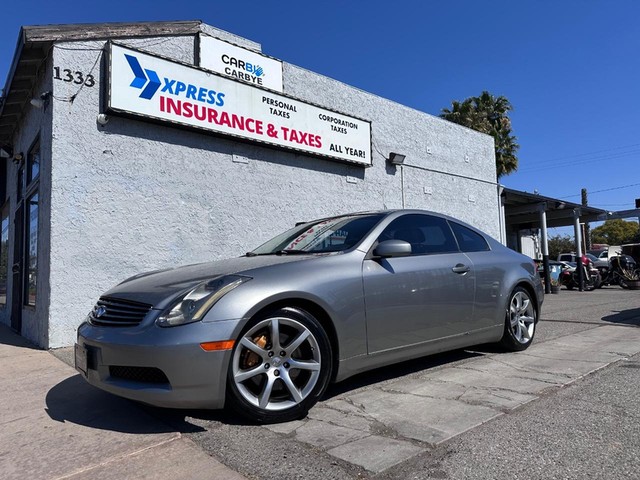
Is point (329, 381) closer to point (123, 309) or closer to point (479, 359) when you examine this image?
point (123, 309)

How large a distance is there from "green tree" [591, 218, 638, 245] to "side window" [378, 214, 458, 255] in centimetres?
7285

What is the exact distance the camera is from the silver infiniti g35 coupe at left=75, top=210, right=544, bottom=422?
2.99 metres

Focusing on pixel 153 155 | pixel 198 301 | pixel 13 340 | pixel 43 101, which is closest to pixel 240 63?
pixel 153 155

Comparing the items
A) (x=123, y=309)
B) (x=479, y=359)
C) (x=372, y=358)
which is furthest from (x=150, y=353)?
(x=479, y=359)

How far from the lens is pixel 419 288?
4.15m

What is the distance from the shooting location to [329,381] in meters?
3.50

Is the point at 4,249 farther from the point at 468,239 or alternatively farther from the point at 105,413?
the point at 468,239

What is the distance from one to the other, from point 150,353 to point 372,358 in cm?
168

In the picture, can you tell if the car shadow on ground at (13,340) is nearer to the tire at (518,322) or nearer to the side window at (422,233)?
the side window at (422,233)

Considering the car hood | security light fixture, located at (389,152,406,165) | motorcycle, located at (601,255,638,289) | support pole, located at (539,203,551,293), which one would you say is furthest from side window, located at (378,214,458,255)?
motorcycle, located at (601,255,638,289)

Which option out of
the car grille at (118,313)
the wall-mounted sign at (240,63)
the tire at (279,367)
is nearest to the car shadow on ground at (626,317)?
the tire at (279,367)

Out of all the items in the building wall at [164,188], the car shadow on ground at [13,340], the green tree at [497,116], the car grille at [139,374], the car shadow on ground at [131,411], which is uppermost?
the green tree at [497,116]

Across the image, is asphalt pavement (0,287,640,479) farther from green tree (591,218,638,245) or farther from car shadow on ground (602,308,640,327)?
green tree (591,218,638,245)

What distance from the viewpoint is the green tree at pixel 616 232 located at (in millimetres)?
68250
